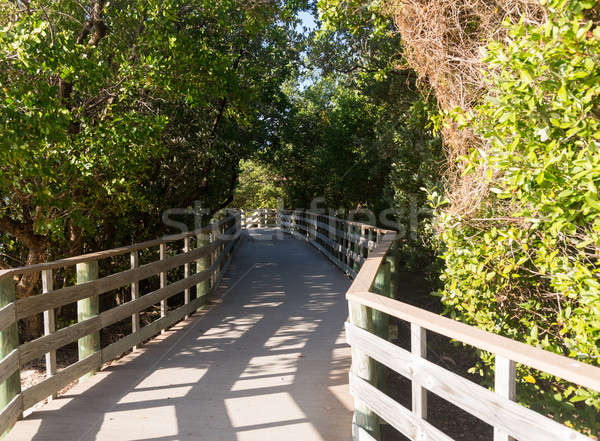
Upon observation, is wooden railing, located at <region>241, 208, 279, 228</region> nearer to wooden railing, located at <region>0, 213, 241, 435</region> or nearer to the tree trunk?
the tree trunk

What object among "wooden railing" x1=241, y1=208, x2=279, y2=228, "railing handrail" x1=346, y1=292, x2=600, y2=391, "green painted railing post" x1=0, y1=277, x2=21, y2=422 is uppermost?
"railing handrail" x1=346, y1=292, x2=600, y2=391

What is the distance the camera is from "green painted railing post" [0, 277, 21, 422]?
4.02m

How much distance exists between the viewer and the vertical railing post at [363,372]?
11.9ft

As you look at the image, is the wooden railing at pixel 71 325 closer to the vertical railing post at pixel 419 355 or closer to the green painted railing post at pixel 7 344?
the green painted railing post at pixel 7 344

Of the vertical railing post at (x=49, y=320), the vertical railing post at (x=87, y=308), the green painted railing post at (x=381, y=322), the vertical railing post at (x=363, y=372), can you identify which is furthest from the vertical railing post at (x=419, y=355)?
the vertical railing post at (x=87, y=308)

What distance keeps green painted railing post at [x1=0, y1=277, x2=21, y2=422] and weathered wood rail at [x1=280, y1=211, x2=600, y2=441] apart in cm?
236

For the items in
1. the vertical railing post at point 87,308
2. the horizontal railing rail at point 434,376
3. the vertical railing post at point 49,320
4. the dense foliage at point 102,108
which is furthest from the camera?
the dense foliage at point 102,108

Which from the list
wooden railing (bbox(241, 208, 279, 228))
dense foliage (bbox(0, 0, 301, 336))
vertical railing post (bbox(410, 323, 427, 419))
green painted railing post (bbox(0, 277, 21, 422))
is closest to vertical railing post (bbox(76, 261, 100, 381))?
green painted railing post (bbox(0, 277, 21, 422))

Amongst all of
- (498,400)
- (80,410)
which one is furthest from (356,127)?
(498,400)

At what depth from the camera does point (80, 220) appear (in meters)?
7.89

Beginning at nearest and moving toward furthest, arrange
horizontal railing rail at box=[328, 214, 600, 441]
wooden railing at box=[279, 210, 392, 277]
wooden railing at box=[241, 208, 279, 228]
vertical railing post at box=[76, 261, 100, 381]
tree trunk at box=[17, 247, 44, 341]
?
horizontal railing rail at box=[328, 214, 600, 441]
vertical railing post at box=[76, 261, 100, 381]
tree trunk at box=[17, 247, 44, 341]
wooden railing at box=[279, 210, 392, 277]
wooden railing at box=[241, 208, 279, 228]

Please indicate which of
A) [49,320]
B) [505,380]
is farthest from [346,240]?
[505,380]

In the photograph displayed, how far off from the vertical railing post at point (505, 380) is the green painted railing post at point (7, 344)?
11.0 ft

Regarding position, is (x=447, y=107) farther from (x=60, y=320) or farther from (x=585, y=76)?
(x=60, y=320)
